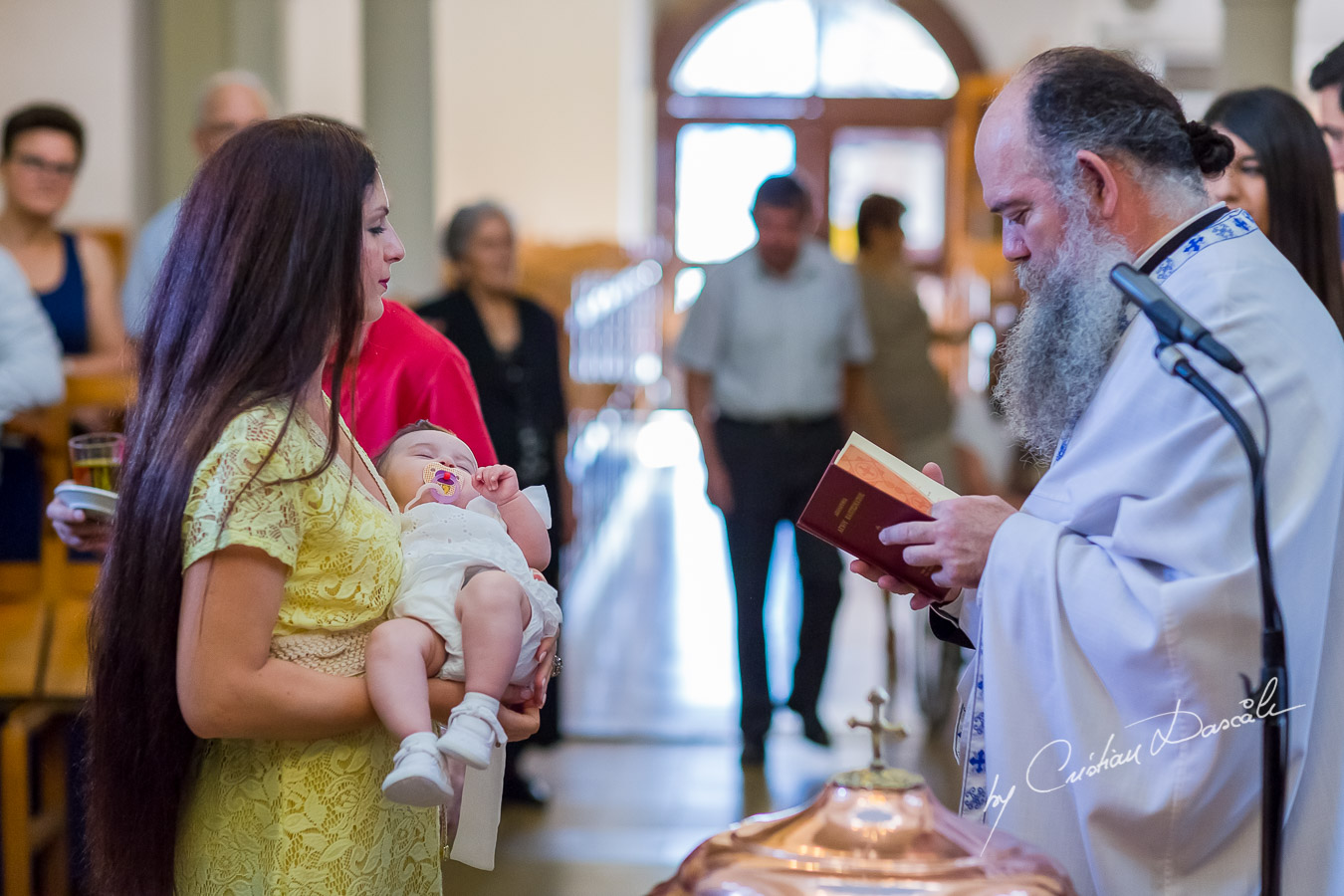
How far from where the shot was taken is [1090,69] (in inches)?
82.4

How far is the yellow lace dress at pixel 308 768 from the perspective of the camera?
1.71 meters

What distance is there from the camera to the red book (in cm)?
206

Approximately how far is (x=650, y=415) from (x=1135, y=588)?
39.9 ft

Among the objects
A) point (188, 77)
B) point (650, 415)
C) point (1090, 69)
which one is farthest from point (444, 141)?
point (1090, 69)

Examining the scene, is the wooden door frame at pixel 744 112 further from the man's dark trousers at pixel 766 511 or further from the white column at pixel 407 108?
the man's dark trousers at pixel 766 511

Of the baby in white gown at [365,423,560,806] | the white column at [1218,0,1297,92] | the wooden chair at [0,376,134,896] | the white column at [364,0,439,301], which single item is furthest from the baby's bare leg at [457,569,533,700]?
the white column at [1218,0,1297,92]

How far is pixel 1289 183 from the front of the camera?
2807 mm

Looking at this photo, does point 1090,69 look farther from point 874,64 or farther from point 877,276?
point 874,64

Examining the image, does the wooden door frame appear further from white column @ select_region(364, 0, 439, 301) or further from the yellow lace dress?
the yellow lace dress

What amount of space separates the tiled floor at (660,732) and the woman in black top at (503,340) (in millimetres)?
408

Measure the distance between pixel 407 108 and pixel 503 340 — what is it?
76.8 inches

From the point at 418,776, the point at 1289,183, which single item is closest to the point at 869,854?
the point at 418,776

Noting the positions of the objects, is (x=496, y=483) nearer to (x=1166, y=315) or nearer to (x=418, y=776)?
(x=418, y=776)

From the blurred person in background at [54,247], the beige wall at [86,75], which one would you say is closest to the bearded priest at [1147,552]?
the blurred person in background at [54,247]
